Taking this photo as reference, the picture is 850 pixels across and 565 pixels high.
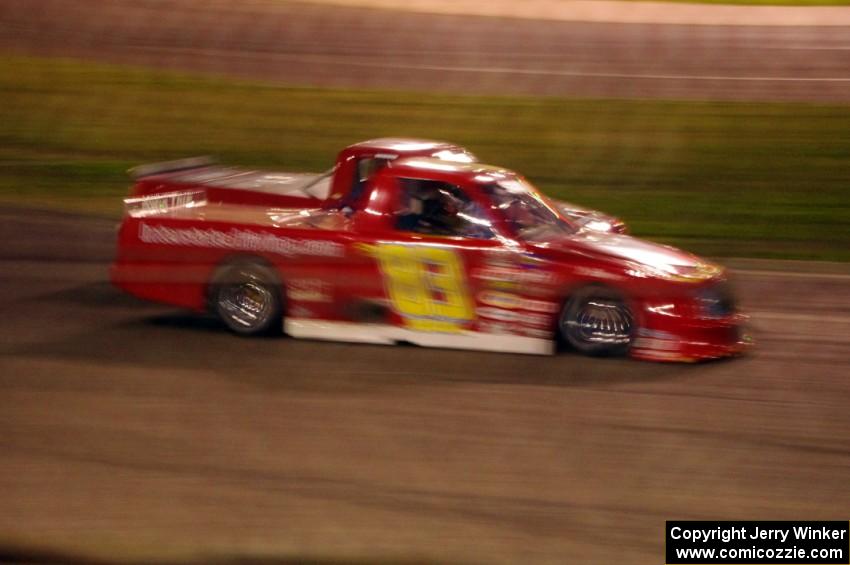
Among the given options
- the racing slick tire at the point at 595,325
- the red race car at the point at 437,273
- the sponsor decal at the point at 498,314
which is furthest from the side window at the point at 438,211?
the racing slick tire at the point at 595,325

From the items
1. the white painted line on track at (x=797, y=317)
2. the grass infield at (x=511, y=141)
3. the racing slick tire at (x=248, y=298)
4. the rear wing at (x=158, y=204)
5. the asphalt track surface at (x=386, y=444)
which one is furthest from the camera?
the grass infield at (x=511, y=141)

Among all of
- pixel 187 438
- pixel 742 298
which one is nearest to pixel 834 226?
pixel 742 298

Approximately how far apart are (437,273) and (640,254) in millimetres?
1435

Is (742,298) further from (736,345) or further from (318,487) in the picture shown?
(318,487)

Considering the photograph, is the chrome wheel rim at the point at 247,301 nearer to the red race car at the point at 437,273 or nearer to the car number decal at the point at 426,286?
the red race car at the point at 437,273

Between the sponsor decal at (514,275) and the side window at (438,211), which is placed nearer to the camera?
the sponsor decal at (514,275)

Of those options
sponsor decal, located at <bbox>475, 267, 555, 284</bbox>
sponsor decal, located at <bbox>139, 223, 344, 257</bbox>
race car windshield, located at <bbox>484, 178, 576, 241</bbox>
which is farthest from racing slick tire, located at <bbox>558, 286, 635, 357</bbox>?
sponsor decal, located at <bbox>139, 223, 344, 257</bbox>

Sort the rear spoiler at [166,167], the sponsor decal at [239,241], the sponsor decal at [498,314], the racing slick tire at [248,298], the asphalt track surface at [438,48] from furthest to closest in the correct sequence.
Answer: the asphalt track surface at [438,48] → the rear spoiler at [166,167] → the racing slick tire at [248,298] → the sponsor decal at [239,241] → the sponsor decal at [498,314]

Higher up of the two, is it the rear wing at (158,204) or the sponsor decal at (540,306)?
the rear wing at (158,204)

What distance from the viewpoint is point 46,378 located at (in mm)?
8453

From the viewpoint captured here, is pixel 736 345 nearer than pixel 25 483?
No

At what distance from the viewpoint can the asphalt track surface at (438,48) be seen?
71.5 ft

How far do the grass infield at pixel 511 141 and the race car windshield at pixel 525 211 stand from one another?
3987mm

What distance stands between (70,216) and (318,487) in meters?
8.37
